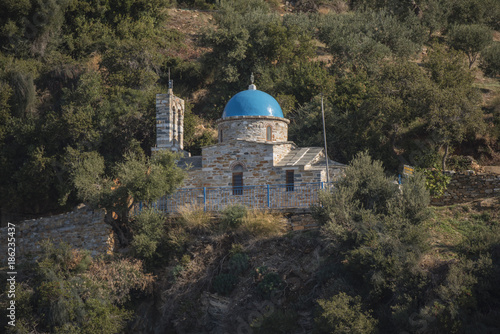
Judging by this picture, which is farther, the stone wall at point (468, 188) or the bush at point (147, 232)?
the stone wall at point (468, 188)

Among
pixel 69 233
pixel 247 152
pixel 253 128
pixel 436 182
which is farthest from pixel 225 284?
pixel 436 182

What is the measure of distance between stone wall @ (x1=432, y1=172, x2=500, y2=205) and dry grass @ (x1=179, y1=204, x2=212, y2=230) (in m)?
8.24

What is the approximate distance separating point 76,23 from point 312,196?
22.3 meters

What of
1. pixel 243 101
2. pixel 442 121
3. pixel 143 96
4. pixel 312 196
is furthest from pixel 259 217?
pixel 143 96

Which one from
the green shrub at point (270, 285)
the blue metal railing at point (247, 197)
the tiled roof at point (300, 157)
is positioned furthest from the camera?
the tiled roof at point (300, 157)

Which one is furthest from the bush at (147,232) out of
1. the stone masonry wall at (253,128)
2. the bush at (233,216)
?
the stone masonry wall at (253,128)

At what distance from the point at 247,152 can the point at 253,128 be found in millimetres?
1775

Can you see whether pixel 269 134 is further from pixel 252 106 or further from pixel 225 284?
pixel 225 284

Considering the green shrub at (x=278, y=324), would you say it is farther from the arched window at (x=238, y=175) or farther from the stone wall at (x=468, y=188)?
the stone wall at (x=468, y=188)

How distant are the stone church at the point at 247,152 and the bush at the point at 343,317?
6358 millimetres

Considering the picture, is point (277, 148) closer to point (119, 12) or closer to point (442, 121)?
point (442, 121)

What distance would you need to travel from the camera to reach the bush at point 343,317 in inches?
563

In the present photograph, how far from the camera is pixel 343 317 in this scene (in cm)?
1445

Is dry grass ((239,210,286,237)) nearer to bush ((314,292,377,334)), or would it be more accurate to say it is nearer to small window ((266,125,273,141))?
bush ((314,292,377,334))
